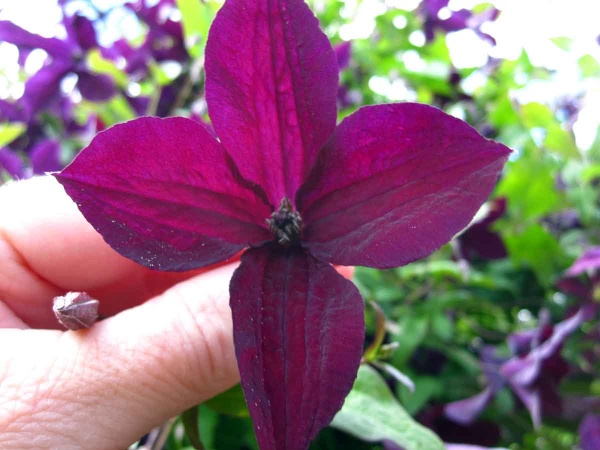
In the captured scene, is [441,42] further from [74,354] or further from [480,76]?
[74,354]

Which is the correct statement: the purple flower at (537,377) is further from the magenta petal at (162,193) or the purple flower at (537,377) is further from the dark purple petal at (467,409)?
the magenta petal at (162,193)

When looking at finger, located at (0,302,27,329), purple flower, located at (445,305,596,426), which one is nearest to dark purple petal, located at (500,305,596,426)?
purple flower, located at (445,305,596,426)

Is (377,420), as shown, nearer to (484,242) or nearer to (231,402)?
(231,402)

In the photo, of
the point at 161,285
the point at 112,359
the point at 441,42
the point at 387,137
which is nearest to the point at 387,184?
the point at 387,137

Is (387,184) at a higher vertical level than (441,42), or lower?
higher

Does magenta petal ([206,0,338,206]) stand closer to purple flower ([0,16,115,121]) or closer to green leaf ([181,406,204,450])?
green leaf ([181,406,204,450])

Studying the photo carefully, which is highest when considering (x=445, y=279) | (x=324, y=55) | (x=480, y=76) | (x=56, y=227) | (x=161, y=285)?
(x=324, y=55)
